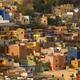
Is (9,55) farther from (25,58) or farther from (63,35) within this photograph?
(63,35)

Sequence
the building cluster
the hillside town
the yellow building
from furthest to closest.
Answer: the building cluster < the yellow building < the hillside town

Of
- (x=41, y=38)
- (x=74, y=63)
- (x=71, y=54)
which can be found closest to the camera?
(x=74, y=63)

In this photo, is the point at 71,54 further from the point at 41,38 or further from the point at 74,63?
the point at 41,38

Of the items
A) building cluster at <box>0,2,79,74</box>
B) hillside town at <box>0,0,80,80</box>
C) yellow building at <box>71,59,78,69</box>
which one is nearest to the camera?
hillside town at <box>0,0,80,80</box>

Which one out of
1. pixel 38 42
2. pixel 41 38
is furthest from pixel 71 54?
pixel 41 38

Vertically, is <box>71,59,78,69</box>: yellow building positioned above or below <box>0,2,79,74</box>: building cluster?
below

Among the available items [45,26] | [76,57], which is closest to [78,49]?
[76,57]

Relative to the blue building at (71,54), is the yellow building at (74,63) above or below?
below

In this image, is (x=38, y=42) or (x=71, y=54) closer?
(x=71, y=54)

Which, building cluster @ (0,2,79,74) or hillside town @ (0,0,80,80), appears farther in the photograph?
building cluster @ (0,2,79,74)
